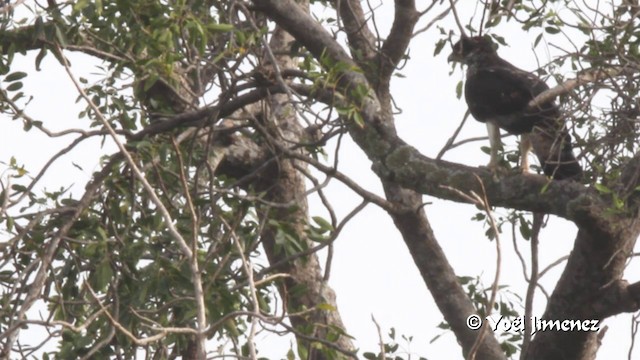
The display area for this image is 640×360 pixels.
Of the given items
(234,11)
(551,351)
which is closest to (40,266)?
(234,11)

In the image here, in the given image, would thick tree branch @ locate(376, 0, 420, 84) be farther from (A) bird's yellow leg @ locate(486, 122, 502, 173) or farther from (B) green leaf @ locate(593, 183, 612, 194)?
(B) green leaf @ locate(593, 183, 612, 194)

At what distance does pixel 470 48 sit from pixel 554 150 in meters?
1.21

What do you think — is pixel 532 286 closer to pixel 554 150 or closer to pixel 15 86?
pixel 554 150

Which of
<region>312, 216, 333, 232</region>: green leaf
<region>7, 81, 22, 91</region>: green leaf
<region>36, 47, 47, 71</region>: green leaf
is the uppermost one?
<region>7, 81, 22, 91</region>: green leaf

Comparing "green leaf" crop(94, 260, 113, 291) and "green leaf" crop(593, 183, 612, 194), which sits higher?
"green leaf" crop(593, 183, 612, 194)

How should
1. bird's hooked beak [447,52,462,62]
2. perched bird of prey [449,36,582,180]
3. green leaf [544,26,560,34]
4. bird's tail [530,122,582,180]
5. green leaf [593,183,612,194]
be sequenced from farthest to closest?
bird's hooked beak [447,52,462,62] → perched bird of prey [449,36,582,180] → green leaf [544,26,560,34] → bird's tail [530,122,582,180] → green leaf [593,183,612,194]

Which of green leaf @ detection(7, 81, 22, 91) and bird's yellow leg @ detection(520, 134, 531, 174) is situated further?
bird's yellow leg @ detection(520, 134, 531, 174)

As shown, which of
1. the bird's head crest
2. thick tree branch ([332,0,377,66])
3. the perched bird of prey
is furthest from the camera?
the bird's head crest

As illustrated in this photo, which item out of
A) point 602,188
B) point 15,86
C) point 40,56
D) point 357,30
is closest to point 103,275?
point 40,56

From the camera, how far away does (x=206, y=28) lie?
18.5 ft

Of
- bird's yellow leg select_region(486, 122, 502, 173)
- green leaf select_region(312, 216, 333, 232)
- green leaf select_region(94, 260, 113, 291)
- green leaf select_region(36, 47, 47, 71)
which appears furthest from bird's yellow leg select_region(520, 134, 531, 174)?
green leaf select_region(36, 47, 47, 71)

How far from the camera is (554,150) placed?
6.38m

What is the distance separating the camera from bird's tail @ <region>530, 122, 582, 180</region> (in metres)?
6.04

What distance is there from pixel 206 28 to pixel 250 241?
1.06 m
